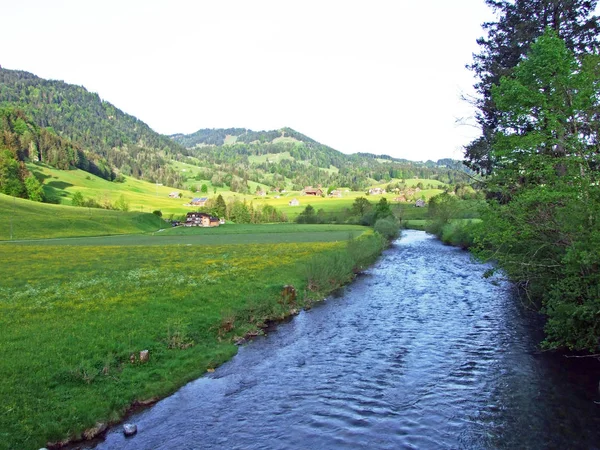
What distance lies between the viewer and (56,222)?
9750cm

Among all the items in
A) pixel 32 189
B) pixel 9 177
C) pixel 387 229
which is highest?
pixel 9 177

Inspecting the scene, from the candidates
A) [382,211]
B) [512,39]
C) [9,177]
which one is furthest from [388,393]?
[9,177]

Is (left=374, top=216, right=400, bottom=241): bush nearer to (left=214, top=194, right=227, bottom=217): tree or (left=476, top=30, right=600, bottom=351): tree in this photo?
(left=476, top=30, right=600, bottom=351): tree

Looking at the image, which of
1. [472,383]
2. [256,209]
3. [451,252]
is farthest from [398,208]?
[472,383]

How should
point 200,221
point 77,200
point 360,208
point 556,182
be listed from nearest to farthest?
point 556,182
point 200,221
point 77,200
point 360,208

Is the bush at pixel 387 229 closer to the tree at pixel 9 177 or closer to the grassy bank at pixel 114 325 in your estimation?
the grassy bank at pixel 114 325

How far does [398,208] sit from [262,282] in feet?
458

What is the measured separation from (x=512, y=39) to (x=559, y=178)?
16.6 meters

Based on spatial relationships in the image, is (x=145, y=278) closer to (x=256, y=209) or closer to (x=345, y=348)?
(x=345, y=348)

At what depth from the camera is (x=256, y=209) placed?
191875 mm

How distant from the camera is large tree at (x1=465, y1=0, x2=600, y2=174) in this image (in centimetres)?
2838

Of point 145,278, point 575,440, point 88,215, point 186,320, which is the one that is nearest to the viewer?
point 575,440

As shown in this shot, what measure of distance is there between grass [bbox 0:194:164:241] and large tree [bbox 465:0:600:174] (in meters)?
82.2

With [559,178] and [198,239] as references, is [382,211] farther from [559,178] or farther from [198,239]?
[559,178]
